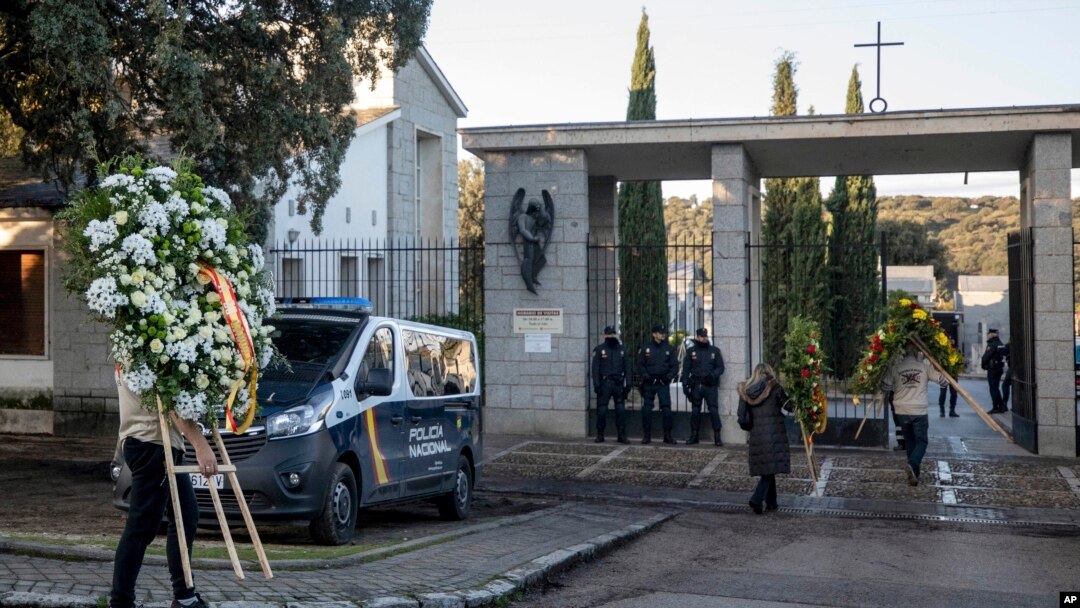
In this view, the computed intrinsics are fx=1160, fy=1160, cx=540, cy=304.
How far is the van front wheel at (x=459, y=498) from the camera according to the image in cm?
1083

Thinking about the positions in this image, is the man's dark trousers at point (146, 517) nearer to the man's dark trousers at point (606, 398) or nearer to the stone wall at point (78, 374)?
the man's dark trousers at point (606, 398)

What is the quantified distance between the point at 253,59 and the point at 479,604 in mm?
9318

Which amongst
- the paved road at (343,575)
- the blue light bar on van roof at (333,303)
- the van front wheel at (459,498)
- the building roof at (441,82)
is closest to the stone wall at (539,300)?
the van front wheel at (459,498)

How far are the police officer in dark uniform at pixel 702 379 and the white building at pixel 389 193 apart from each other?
277 inches

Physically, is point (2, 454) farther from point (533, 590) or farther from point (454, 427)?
point (533, 590)

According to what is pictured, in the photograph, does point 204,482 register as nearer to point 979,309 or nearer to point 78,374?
point 78,374

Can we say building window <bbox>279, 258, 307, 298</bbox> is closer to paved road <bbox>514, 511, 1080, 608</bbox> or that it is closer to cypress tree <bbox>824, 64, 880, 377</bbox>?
paved road <bbox>514, 511, 1080, 608</bbox>

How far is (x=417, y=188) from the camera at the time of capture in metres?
30.4

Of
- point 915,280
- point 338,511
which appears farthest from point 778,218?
point 338,511

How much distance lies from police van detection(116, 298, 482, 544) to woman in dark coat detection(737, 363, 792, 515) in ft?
9.54

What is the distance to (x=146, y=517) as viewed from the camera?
577 cm

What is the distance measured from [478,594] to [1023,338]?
1247 cm

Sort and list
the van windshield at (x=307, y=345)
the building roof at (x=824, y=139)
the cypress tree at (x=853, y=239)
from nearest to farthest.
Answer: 1. the van windshield at (x=307, y=345)
2. the building roof at (x=824, y=139)
3. the cypress tree at (x=853, y=239)

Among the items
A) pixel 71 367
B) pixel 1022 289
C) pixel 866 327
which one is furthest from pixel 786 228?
pixel 71 367
